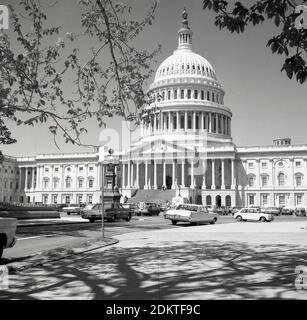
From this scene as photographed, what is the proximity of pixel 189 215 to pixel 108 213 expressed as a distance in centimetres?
723

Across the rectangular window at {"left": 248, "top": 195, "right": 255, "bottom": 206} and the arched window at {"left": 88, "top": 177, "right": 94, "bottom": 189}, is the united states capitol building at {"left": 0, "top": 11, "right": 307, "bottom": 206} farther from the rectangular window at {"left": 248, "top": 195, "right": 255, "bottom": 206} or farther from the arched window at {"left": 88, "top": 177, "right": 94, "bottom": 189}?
the rectangular window at {"left": 248, "top": 195, "right": 255, "bottom": 206}

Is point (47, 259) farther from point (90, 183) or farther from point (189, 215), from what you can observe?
point (90, 183)

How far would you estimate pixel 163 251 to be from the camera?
1398cm

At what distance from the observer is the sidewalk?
7.35m

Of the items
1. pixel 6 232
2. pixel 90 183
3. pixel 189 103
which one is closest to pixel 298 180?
pixel 189 103

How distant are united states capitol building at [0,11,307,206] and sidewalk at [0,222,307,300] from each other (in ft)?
266

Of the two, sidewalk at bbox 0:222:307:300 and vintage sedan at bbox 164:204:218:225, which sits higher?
vintage sedan at bbox 164:204:218:225

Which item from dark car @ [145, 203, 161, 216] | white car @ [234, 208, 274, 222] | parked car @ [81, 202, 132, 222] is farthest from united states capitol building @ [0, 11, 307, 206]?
parked car @ [81, 202, 132, 222]

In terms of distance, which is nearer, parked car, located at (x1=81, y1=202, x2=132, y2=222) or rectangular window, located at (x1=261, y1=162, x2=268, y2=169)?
parked car, located at (x1=81, y1=202, x2=132, y2=222)

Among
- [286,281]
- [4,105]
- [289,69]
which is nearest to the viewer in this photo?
[289,69]

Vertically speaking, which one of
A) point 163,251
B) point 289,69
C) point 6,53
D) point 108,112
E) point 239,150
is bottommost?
point 163,251
